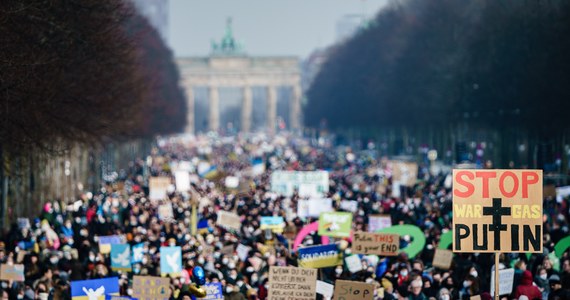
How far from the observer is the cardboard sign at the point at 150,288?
1841 centimetres

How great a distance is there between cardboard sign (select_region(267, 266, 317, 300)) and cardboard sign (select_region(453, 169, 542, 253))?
320 centimetres

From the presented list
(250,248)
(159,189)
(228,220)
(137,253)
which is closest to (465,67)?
(159,189)

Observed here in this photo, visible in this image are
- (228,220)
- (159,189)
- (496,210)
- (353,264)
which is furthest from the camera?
(159,189)

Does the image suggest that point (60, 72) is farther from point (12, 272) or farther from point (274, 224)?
point (12, 272)

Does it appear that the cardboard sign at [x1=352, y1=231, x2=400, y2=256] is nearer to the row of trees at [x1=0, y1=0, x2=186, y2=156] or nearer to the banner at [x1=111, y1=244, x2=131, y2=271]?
the banner at [x1=111, y1=244, x2=131, y2=271]

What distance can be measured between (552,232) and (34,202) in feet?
62.2

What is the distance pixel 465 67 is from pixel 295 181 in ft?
69.0

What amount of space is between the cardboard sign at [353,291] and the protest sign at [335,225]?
690cm

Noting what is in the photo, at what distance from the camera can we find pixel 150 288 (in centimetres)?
1856

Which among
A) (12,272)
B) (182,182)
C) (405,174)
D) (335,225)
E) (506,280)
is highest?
(405,174)

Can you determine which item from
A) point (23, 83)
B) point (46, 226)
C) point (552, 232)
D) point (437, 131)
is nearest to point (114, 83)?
point (46, 226)

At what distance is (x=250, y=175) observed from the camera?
55.7 meters

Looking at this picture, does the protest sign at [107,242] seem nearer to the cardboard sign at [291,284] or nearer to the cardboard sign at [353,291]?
the cardboard sign at [291,284]

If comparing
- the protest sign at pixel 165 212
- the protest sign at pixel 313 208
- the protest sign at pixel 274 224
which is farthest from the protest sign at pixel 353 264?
the protest sign at pixel 165 212
